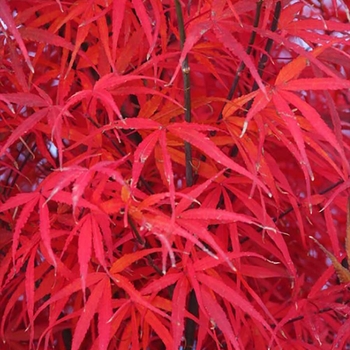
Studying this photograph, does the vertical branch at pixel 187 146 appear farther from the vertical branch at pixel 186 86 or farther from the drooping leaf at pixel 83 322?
A: the drooping leaf at pixel 83 322

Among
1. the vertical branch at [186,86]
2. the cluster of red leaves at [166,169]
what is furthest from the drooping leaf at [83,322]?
the vertical branch at [186,86]

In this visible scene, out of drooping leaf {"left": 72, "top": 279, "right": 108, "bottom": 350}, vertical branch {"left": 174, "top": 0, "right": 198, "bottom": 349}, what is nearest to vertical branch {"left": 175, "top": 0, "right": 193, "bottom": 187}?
vertical branch {"left": 174, "top": 0, "right": 198, "bottom": 349}

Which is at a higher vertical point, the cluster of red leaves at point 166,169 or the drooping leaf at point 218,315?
the cluster of red leaves at point 166,169

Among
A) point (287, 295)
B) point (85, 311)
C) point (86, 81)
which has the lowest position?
point (287, 295)

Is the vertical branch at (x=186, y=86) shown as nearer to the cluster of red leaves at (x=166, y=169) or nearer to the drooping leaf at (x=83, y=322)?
the cluster of red leaves at (x=166, y=169)

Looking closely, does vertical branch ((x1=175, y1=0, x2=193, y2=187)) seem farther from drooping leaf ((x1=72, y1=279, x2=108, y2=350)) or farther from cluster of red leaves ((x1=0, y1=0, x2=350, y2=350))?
drooping leaf ((x1=72, y1=279, x2=108, y2=350))

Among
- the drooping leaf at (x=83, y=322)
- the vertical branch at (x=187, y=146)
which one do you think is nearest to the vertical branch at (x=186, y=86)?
the vertical branch at (x=187, y=146)

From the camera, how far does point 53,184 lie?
0.46 meters

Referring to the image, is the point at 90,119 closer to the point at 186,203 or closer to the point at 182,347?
the point at 186,203

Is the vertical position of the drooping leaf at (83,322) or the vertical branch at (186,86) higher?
the vertical branch at (186,86)

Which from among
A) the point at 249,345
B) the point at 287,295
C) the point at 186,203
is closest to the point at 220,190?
the point at 186,203

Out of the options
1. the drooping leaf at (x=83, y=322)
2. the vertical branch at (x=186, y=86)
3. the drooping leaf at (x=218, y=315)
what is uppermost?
the vertical branch at (x=186, y=86)

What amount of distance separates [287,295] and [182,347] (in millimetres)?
250

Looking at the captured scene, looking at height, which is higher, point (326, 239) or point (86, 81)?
point (86, 81)
